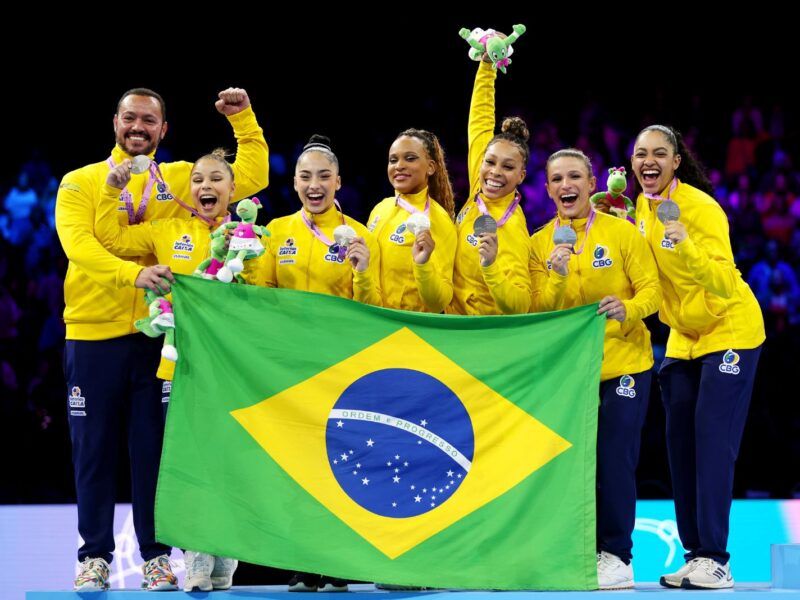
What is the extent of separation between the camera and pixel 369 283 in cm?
418

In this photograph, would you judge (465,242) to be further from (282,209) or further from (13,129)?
(13,129)

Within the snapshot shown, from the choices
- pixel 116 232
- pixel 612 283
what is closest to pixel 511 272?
pixel 612 283

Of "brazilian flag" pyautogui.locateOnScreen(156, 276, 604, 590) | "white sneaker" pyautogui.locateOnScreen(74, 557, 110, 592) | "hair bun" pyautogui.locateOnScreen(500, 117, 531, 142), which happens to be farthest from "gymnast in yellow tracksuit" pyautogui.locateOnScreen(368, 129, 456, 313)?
"white sneaker" pyautogui.locateOnScreen(74, 557, 110, 592)

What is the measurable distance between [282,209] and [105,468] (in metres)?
4.23

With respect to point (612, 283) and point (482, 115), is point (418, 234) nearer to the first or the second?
point (612, 283)

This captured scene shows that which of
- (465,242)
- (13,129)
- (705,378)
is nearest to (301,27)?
(13,129)

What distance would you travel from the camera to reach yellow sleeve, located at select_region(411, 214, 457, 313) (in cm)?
414

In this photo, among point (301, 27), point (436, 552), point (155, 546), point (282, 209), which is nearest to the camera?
point (436, 552)

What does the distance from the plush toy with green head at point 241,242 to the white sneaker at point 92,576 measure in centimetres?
119

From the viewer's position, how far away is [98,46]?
28.0 feet

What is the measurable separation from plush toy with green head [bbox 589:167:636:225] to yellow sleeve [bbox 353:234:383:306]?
0.98 metres

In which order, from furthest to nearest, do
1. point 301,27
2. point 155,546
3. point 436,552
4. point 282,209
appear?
point 301,27 → point 282,209 → point 155,546 → point 436,552

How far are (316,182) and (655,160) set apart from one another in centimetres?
137

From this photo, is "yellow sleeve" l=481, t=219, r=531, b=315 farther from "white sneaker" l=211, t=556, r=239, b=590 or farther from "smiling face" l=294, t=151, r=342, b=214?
"white sneaker" l=211, t=556, r=239, b=590
